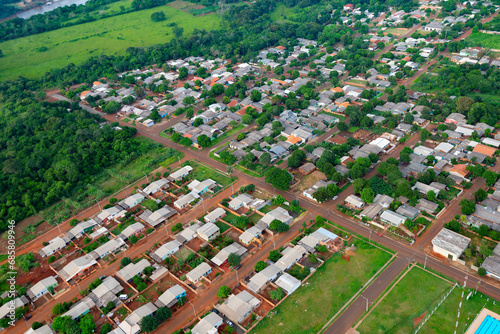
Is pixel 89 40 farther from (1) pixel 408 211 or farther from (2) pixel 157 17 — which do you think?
(1) pixel 408 211

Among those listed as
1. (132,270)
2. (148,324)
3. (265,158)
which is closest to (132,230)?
(132,270)

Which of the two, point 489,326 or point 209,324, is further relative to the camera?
point 209,324

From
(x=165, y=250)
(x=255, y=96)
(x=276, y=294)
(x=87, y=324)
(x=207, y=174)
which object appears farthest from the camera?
(x=255, y=96)

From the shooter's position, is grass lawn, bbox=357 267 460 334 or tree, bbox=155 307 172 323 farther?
tree, bbox=155 307 172 323

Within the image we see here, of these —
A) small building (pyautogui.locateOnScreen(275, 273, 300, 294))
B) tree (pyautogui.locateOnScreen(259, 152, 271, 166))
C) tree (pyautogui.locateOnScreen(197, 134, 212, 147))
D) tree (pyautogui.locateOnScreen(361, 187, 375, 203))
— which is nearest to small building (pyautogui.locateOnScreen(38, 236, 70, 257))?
tree (pyautogui.locateOnScreen(197, 134, 212, 147))

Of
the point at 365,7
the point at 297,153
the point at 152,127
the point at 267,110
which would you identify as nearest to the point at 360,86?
the point at 267,110

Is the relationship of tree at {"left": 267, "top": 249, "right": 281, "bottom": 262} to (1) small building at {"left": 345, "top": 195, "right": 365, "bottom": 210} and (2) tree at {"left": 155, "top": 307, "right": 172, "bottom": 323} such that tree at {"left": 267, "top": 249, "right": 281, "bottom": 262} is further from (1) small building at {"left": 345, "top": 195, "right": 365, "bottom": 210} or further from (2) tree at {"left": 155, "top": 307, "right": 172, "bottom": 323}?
(1) small building at {"left": 345, "top": 195, "right": 365, "bottom": 210}

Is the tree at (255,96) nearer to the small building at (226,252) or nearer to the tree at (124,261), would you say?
the small building at (226,252)
